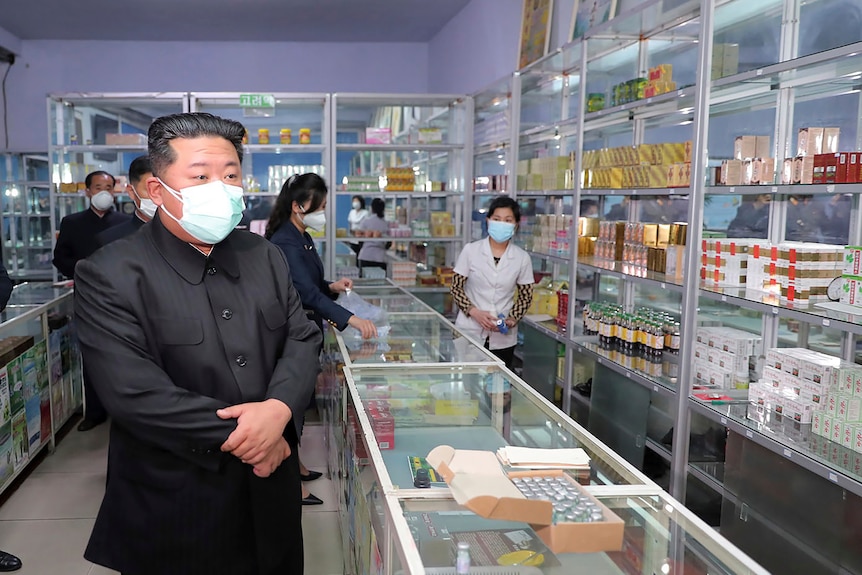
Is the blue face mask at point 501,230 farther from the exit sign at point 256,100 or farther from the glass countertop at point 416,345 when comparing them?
the exit sign at point 256,100

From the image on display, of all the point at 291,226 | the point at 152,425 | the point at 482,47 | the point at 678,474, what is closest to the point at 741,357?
the point at 678,474

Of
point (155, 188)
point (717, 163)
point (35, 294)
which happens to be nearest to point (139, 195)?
point (35, 294)

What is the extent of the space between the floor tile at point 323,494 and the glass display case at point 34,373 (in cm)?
172

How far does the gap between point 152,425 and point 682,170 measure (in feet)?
9.50

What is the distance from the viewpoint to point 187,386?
1.96m

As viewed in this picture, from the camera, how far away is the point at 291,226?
4.14 meters

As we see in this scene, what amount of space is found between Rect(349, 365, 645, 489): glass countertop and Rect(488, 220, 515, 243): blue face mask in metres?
1.87

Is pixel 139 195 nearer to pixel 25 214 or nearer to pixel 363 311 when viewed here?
pixel 363 311

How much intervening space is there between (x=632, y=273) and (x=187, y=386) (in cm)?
289

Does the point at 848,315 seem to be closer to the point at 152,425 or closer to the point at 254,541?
the point at 254,541

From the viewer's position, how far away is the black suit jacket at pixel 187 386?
185cm

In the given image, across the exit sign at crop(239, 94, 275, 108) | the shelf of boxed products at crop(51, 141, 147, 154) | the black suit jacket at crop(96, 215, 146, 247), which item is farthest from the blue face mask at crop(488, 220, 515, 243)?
the shelf of boxed products at crop(51, 141, 147, 154)

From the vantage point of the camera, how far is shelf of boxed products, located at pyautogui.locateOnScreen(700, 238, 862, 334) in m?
2.88

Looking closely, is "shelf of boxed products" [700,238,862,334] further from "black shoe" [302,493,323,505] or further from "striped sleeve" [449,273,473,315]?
"black shoe" [302,493,323,505]
